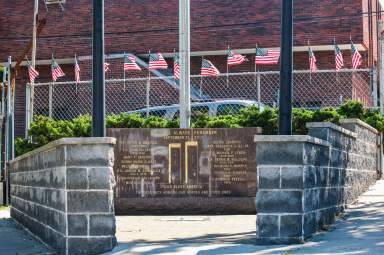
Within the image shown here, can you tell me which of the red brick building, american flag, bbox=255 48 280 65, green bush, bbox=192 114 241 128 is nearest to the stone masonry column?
green bush, bbox=192 114 241 128

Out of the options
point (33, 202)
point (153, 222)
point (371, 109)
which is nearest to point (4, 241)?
point (33, 202)

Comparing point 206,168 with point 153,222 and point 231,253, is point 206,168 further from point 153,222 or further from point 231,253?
point 231,253

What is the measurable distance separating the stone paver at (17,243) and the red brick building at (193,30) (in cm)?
1541

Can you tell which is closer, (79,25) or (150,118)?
(150,118)

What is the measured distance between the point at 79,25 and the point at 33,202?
20.0 m

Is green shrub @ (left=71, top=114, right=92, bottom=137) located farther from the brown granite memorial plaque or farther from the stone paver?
the stone paver

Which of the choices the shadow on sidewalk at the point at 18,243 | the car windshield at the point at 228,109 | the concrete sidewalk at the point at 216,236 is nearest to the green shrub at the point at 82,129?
the concrete sidewalk at the point at 216,236

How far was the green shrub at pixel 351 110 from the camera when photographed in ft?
58.0

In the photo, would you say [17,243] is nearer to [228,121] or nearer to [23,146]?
[228,121]

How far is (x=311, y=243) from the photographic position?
31.2 ft

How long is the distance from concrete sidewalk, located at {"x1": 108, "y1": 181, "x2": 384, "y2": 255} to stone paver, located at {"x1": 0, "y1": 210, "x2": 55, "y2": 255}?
1275 millimetres

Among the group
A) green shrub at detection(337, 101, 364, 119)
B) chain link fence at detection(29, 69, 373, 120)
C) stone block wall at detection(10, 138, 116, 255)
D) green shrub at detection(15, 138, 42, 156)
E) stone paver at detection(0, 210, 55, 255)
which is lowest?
stone paver at detection(0, 210, 55, 255)

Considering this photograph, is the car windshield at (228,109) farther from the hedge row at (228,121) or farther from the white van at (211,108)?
the hedge row at (228,121)

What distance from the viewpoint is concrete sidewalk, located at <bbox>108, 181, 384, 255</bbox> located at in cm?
903
